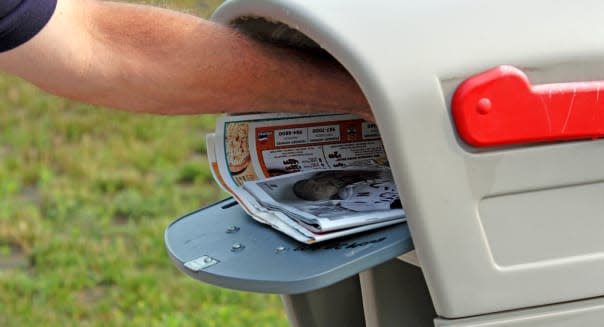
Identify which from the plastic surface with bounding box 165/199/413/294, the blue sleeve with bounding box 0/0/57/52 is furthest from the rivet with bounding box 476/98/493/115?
the blue sleeve with bounding box 0/0/57/52

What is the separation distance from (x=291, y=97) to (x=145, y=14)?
0.30 m

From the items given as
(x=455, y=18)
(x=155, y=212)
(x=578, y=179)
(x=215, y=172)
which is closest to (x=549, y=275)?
(x=578, y=179)

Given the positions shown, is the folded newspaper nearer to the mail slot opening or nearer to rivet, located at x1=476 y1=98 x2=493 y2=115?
the mail slot opening

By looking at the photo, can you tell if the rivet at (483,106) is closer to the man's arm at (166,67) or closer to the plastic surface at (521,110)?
the plastic surface at (521,110)

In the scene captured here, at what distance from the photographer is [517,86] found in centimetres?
147

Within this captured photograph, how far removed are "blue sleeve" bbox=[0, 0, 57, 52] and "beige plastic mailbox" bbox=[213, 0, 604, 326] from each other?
402mm

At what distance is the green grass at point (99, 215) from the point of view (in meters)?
3.39

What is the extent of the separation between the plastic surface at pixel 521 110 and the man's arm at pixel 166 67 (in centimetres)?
34

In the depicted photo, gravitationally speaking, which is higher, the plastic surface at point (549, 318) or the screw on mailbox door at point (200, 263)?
the screw on mailbox door at point (200, 263)

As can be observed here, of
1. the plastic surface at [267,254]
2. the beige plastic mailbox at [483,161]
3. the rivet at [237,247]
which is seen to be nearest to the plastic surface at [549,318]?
the beige plastic mailbox at [483,161]

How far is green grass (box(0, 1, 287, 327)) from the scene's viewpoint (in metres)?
3.39

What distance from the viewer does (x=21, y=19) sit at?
5.04 feet

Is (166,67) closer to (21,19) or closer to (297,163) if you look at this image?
(21,19)

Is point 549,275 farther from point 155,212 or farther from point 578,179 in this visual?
point 155,212
